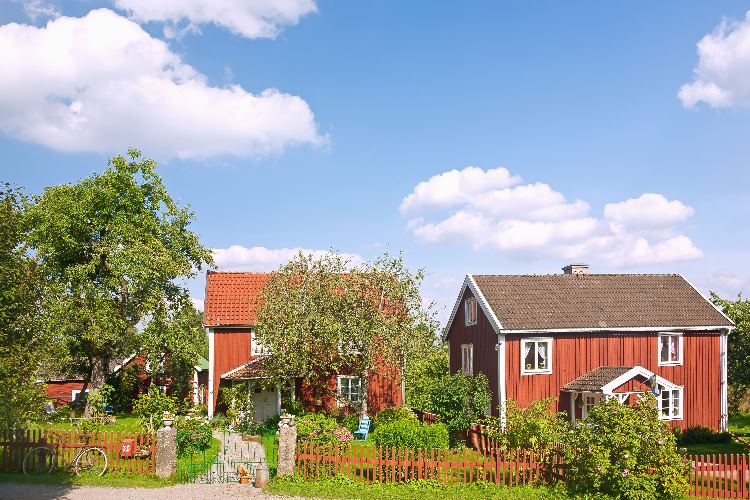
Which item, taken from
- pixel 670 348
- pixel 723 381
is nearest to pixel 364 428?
pixel 670 348

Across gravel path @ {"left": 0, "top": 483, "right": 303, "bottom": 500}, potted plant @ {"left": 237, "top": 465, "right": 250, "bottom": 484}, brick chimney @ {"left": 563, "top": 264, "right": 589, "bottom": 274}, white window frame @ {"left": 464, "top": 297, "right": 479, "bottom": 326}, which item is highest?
brick chimney @ {"left": 563, "top": 264, "right": 589, "bottom": 274}

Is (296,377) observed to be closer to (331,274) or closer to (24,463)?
(331,274)

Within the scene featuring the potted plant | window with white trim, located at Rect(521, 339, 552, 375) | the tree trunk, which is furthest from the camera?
the tree trunk

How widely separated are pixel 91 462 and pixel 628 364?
21.7 m

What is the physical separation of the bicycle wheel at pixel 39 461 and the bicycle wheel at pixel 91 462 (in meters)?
0.82

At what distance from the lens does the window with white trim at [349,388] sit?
105 ft

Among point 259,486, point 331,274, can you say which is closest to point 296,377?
point 331,274

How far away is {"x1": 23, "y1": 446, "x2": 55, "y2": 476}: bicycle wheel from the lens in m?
19.2

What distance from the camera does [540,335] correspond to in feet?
93.4

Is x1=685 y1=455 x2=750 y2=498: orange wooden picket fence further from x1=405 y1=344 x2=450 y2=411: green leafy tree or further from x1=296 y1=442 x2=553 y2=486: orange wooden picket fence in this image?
x1=405 y1=344 x2=450 y2=411: green leafy tree

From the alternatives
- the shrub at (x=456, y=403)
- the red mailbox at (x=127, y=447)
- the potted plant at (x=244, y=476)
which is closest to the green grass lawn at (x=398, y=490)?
the potted plant at (x=244, y=476)

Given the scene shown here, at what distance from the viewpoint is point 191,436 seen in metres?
21.3

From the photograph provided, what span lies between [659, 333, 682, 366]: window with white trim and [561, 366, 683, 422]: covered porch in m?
1.21

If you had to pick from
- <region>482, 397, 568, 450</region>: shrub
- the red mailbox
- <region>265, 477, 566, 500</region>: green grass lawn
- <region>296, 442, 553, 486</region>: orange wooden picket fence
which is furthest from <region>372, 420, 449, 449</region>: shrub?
the red mailbox
